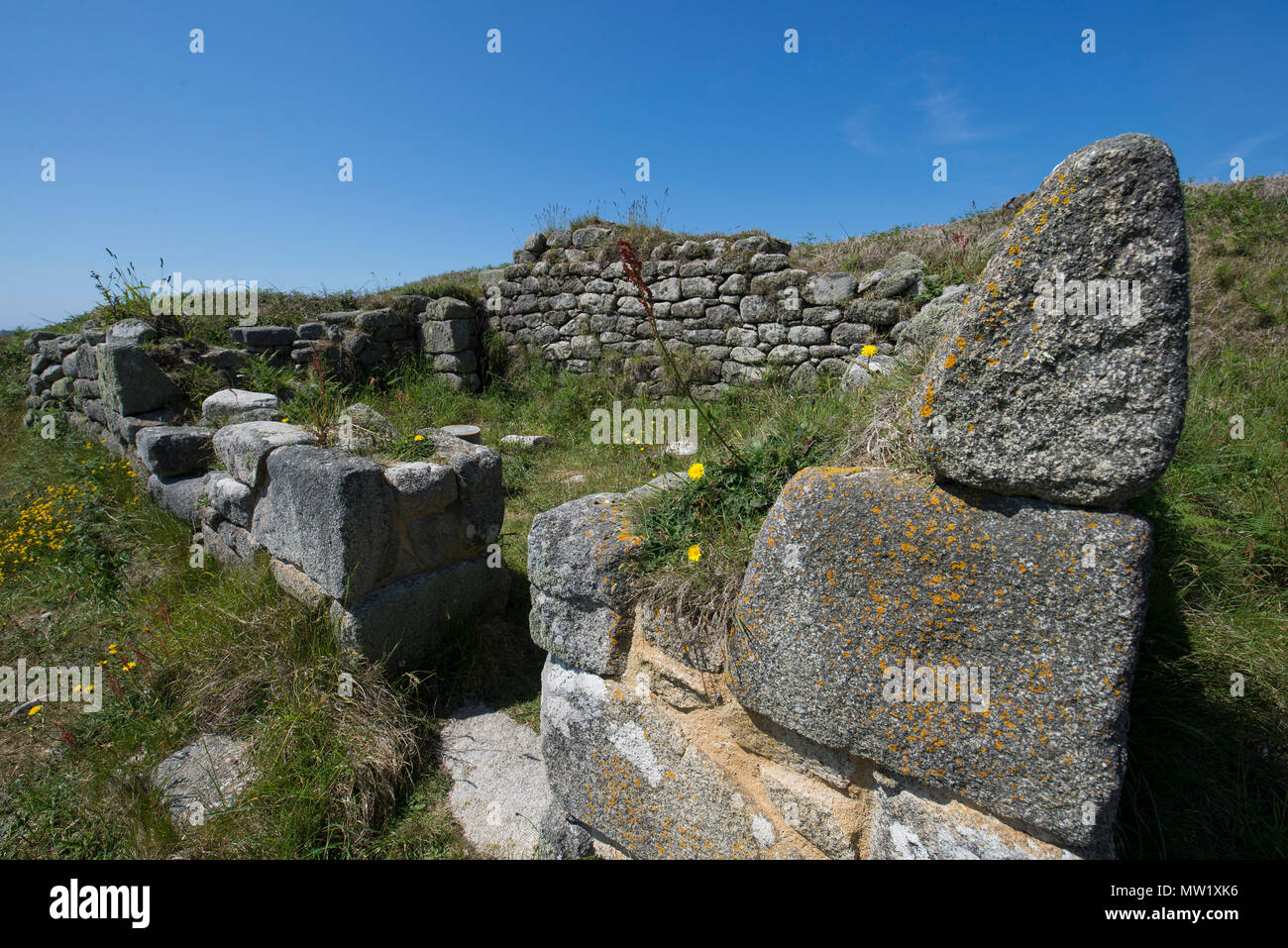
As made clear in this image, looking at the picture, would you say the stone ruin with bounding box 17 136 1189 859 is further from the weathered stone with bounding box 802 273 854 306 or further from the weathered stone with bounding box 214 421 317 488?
the weathered stone with bounding box 802 273 854 306

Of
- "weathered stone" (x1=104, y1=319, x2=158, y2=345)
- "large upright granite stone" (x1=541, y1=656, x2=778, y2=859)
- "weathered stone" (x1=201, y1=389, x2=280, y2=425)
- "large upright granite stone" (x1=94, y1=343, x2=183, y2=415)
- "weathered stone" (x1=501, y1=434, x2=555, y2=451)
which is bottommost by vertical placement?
"large upright granite stone" (x1=541, y1=656, x2=778, y2=859)

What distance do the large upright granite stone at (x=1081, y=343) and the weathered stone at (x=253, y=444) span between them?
10.2 ft

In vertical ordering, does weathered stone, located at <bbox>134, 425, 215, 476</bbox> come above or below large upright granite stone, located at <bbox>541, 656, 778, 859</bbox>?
above

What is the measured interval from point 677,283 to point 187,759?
6.39 m

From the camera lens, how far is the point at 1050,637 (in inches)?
47.3

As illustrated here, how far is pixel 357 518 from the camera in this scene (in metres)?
2.71

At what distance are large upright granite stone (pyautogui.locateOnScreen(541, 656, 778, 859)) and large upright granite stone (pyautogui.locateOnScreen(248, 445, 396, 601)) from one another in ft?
3.95

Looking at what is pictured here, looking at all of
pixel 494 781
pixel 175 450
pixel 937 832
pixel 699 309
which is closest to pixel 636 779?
pixel 937 832

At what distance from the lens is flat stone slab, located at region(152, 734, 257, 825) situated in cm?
240

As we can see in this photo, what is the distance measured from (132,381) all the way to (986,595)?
234 inches

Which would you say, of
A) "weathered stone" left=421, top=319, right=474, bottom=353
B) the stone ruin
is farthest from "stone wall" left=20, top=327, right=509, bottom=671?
"weathered stone" left=421, top=319, right=474, bottom=353

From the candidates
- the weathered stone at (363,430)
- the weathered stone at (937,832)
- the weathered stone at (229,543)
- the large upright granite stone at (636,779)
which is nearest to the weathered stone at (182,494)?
the weathered stone at (229,543)
